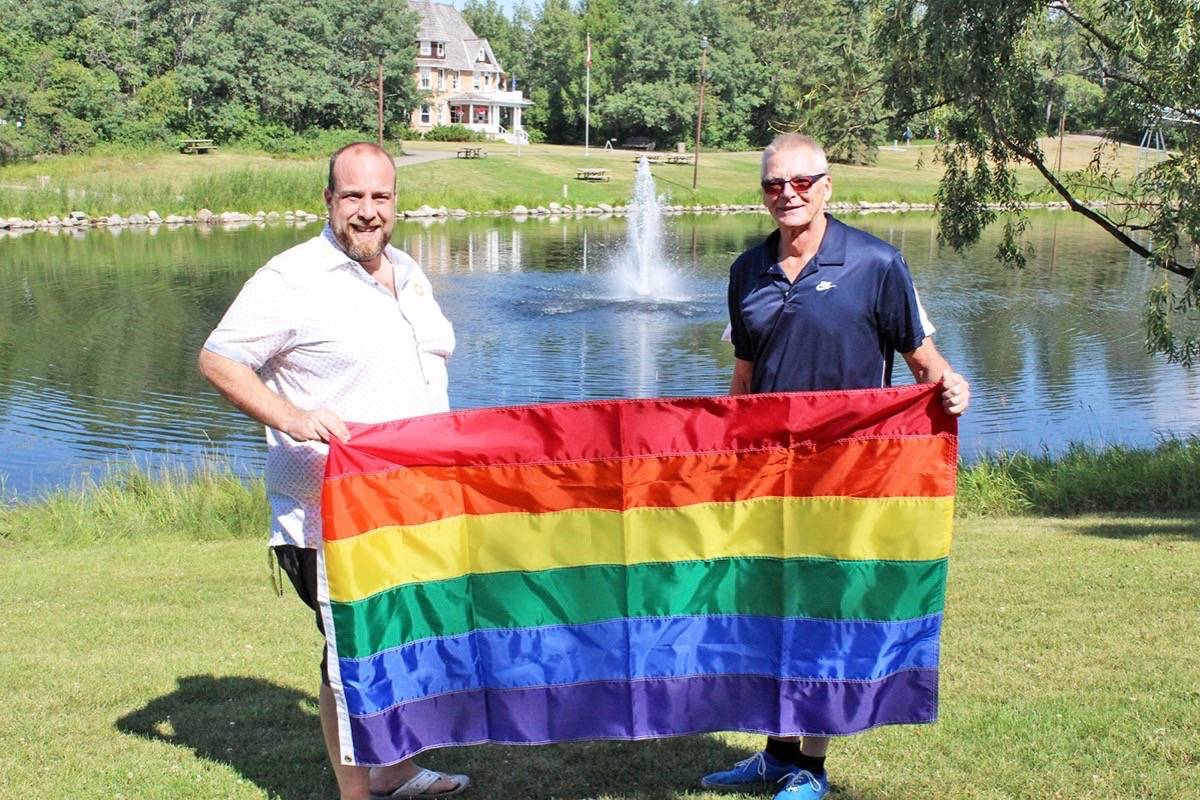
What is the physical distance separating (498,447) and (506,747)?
1.53m

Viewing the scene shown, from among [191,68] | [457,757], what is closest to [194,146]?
[191,68]

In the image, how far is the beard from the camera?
447cm

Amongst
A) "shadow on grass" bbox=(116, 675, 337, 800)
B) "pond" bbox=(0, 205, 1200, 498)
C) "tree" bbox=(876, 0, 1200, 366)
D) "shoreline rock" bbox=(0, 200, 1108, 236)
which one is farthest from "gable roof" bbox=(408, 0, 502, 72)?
"shadow on grass" bbox=(116, 675, 337, 800)

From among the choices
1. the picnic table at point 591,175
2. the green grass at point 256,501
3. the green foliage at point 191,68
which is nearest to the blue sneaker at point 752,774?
the green grass at point 256,501

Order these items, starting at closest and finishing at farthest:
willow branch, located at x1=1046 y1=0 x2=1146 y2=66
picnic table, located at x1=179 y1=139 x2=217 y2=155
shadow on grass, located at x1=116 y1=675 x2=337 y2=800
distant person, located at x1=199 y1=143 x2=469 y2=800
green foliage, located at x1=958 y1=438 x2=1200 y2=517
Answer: distant person, located at x1=199 y1=143 x2=469 y2=800 → shadow on grass, located at x1=116 y1=675 x2=337 y2=800 → green foliage, located at x1=958 y1=438 x2=1200 y2=517 → willow branch, located at x1=1046 y1=0 x2=1146 y2=66 → picnic table, located at x1=179 y1=139 x2=217 y2=155

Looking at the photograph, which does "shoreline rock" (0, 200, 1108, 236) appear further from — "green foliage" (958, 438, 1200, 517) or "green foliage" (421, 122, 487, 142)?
"green foliage" (958, 438, 1200, 517)

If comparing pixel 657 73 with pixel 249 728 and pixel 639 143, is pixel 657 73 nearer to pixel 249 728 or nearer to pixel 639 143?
pixel 639 143

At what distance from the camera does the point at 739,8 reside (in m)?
96.7

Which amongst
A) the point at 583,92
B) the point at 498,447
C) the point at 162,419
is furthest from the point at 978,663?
the point at 583,92

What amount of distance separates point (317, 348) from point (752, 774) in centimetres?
228

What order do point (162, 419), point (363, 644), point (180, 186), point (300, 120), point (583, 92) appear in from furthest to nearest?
point (583, 92), point (300, 120), point (180, 186), point (162, 419), point (363, 644)

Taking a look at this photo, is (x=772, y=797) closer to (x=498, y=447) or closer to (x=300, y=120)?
(x=498, y=447)

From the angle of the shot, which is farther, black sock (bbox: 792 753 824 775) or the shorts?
black sock (bbox: 792 753 824 775)

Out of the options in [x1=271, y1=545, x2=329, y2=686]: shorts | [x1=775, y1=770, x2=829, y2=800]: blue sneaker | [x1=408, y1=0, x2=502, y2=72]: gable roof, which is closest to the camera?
[x1=271, y1=545, x2=329, y2=686]: shorts
